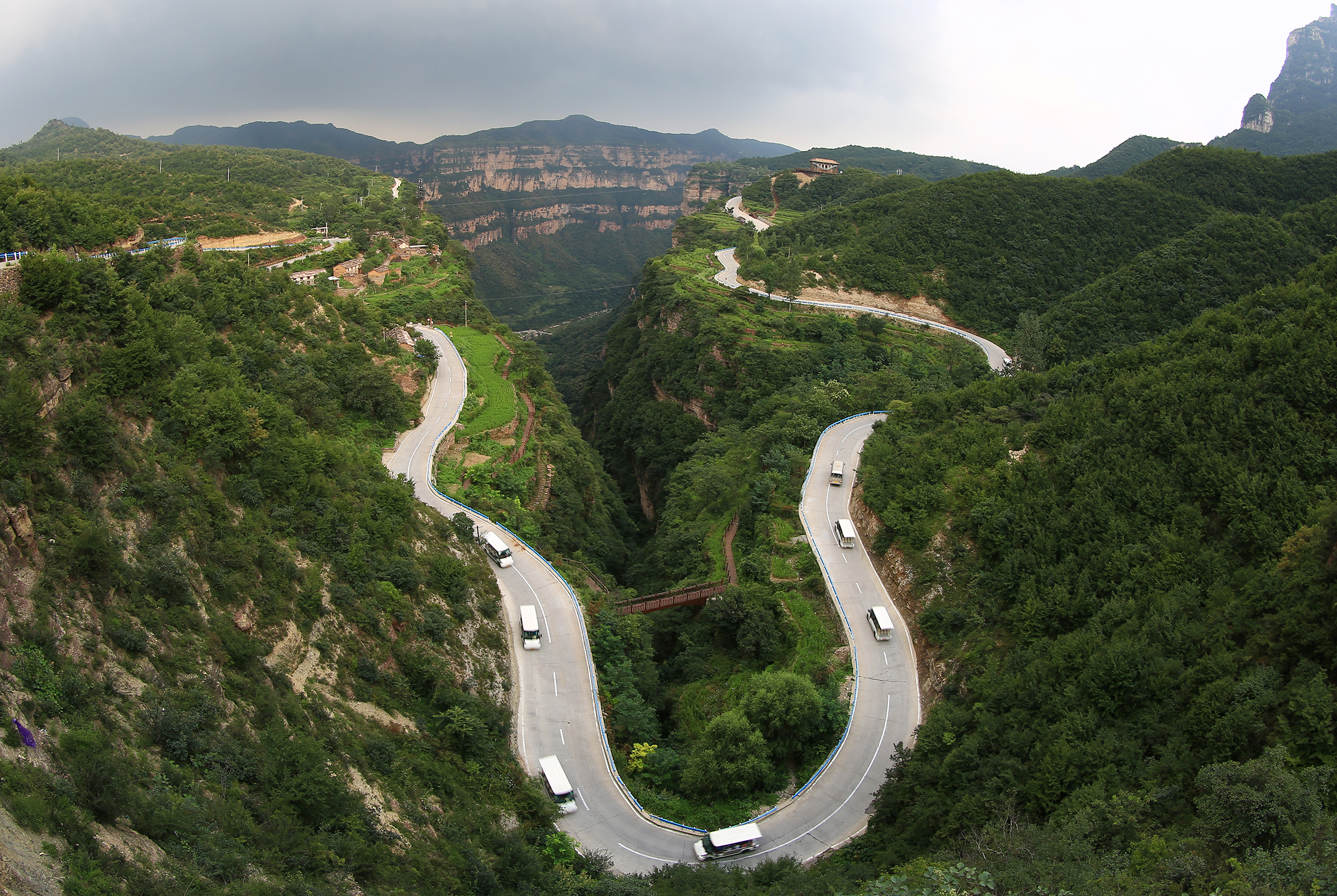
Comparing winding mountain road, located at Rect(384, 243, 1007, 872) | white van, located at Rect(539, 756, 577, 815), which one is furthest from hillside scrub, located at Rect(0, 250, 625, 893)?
winding mountain road, located at Rect(384, 243, 1007, 872)

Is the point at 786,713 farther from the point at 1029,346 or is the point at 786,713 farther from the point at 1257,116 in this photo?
the point at 1257,116

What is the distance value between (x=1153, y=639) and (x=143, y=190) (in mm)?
92143

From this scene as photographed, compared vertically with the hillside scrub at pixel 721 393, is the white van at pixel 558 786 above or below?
below

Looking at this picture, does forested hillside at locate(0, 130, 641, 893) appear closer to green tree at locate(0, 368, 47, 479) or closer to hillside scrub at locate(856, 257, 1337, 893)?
green tree at locate(0, 368, 47, 479)

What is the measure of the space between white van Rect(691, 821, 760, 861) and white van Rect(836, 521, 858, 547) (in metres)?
17.5

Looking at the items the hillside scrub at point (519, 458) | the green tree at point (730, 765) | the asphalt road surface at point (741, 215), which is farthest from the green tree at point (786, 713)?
the asphalt road surface at point (741, 215)

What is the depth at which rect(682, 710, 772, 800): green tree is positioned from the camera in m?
28.6

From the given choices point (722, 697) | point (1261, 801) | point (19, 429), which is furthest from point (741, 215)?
point (1261, 801)

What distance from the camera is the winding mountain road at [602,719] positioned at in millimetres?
26781

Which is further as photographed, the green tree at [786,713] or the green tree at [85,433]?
the green tree at [786,713]

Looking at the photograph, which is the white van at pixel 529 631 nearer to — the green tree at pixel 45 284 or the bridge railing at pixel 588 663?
the bridge railing at pixel 588 663

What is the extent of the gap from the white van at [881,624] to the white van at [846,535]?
569 cm

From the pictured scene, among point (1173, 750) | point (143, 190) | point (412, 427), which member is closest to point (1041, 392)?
point (1173, 750)

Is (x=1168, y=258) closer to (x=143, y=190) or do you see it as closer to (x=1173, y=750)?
(x=1173, y=750)
